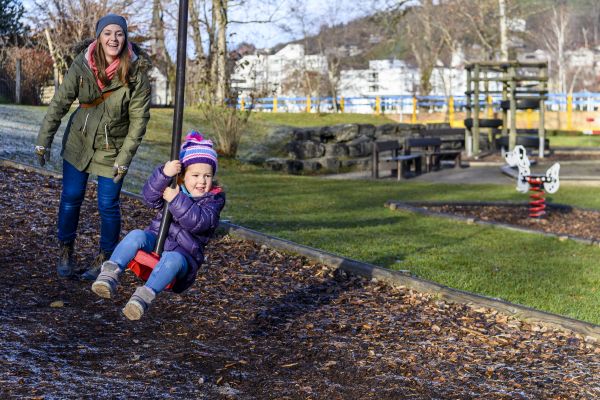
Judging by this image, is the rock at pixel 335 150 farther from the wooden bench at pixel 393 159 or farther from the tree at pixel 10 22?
the tree at pixel 10 22

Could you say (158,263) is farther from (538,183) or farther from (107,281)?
(538,183)

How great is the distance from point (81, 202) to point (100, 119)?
686mm

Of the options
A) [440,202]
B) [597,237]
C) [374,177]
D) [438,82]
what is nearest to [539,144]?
[374,177]

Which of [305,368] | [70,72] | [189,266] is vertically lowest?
[305,368]

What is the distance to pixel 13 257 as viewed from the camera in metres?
7.63

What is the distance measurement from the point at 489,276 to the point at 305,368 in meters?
3.71

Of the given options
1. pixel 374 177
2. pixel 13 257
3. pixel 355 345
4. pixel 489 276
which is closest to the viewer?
pixel 355 345

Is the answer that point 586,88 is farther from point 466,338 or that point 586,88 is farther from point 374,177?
point 466,338

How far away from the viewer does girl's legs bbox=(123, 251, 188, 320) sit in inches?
186

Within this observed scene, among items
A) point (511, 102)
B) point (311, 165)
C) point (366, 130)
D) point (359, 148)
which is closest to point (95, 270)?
point (311, 165)

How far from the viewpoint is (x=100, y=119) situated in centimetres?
648

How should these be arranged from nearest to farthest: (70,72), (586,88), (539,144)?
1. (70,72)
2. (539,144)
3. (586,88)

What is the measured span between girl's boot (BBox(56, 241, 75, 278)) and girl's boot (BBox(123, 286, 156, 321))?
228cm

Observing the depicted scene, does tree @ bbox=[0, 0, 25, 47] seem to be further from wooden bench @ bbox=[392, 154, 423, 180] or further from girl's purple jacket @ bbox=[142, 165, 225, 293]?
girl's purple jacket @ bbox=[142, 165, 225, 293]
